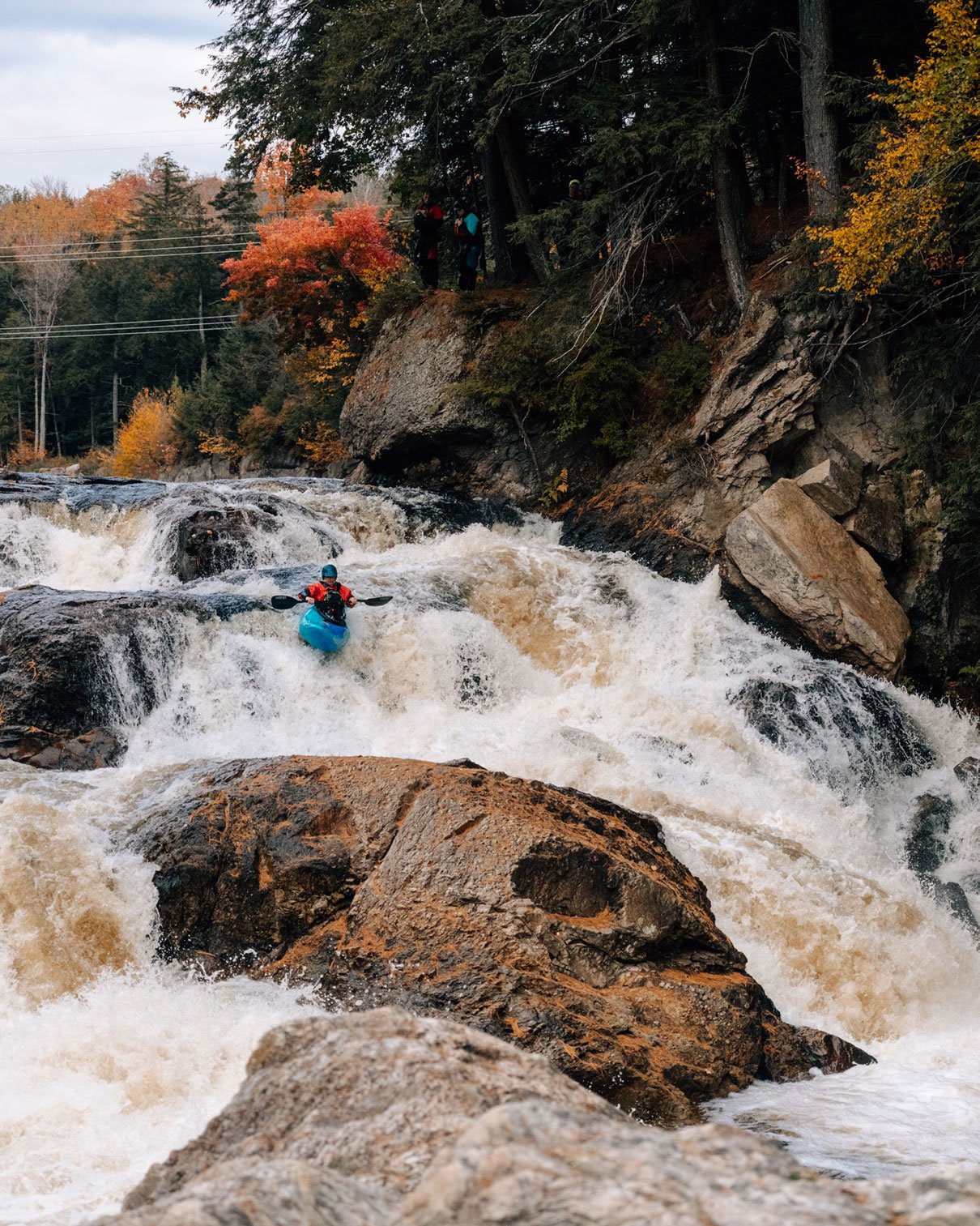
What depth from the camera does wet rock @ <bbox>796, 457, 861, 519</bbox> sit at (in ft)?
43.2

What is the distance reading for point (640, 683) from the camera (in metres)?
12.0

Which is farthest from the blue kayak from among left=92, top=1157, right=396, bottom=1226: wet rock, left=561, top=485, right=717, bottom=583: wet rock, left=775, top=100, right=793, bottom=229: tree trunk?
left=775, top=100, right=793, bottom=229: tree trunk

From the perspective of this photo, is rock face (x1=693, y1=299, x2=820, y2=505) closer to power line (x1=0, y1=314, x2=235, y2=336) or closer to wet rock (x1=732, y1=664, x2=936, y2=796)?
wet rock (x1=732, y1=664, x2=936, y2=796)

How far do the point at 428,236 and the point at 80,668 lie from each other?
11.0 metres

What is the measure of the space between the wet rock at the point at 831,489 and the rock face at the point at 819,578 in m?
0.16

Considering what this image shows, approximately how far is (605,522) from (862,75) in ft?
22.5

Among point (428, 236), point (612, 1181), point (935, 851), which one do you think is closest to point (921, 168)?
point (935, 851)

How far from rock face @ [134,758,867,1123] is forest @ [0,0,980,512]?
8359mm

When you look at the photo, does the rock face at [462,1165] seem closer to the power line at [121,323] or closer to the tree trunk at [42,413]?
the tree trunk at [42,413]

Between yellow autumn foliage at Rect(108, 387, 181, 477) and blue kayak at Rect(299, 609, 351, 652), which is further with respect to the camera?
yellow autumn foliage at Rect(108, 387, 181, 477)

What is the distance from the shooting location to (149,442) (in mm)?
38375

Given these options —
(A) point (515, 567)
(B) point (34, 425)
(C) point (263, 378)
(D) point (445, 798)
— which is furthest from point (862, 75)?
(B) point (34, 425)

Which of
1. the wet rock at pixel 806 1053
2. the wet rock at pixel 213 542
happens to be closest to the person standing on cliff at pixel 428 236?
the wet rock at pixel 213 542

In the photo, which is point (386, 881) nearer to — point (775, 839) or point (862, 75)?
point (775, 839)
